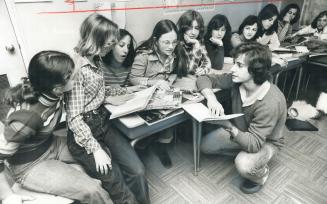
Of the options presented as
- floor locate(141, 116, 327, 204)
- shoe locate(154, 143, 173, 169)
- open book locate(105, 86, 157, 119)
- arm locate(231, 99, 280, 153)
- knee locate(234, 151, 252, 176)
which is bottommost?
floor locate(141, 116, 327, 204)

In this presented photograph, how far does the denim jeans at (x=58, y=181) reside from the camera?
4.16ft

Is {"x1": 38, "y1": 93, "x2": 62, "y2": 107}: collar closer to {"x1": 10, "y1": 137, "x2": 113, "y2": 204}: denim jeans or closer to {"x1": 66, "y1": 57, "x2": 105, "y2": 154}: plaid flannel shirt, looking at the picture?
{"x1": 66, "y1": 57, "x2": 105, "y2": 154}: plaid flannel shirt

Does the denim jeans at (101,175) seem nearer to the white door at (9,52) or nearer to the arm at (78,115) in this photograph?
the arm at (78,115)

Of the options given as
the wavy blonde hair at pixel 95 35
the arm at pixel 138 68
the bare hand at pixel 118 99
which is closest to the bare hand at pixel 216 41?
the arm at pixel 138 68

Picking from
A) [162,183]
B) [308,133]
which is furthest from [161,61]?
[308,133]

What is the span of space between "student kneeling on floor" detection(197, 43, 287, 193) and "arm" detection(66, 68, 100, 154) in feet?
2.86

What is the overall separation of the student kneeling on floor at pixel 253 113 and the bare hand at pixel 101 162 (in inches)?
30.9

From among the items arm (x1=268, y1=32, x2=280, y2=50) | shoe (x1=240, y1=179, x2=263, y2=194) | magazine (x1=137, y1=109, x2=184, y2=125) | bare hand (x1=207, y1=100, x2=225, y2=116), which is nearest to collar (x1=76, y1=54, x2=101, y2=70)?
magazine (x1=137, y1=109, x2=184, y2=125)

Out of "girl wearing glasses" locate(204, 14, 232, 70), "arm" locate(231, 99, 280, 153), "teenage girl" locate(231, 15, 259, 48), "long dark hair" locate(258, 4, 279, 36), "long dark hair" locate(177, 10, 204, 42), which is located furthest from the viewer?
"long dark hair" locate(258, 4, 279, 36)

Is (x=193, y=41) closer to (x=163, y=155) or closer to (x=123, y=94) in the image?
(x=123, y=94)

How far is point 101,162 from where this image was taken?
4.70 ft

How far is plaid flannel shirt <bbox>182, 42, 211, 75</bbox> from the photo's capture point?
2410 mm

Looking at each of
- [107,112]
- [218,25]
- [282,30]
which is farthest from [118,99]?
[282,30]

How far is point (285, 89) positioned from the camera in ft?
12.1
